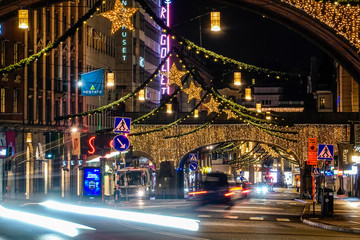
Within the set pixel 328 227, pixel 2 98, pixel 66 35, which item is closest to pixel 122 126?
pixel 328 227

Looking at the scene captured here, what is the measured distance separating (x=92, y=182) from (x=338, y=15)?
25.4 m

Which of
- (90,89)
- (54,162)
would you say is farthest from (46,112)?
(90,89)

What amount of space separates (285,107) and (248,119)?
114 meters

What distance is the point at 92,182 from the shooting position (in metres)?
40.5

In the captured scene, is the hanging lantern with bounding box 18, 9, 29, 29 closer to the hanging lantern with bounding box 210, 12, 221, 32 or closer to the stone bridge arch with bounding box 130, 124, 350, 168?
the hanging lantern with bounding box 210, 12, 221, 32

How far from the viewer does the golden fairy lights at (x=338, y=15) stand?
1736 cm

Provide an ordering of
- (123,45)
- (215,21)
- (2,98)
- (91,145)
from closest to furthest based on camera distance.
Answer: (215,21) → (91,145) → (2,98) → (123,45)

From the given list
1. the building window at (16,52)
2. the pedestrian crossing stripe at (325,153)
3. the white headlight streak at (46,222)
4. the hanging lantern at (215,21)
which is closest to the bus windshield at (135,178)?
the building window at (16,52)

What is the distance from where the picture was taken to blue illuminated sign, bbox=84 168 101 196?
40312 mm

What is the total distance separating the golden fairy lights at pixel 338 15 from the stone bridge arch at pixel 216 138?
40.4m

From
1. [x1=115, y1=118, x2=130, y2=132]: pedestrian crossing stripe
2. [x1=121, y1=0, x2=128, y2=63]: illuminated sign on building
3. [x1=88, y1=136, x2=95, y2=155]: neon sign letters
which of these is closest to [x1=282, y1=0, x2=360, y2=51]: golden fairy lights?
[x1=115, y1=118, x2=130, y2=132]: pedestrian crossing stripe

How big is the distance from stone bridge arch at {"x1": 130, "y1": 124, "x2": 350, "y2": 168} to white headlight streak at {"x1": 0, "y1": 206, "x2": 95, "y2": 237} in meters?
30.1

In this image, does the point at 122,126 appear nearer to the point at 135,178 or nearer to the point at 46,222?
the point at 46,222

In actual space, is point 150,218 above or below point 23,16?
below
